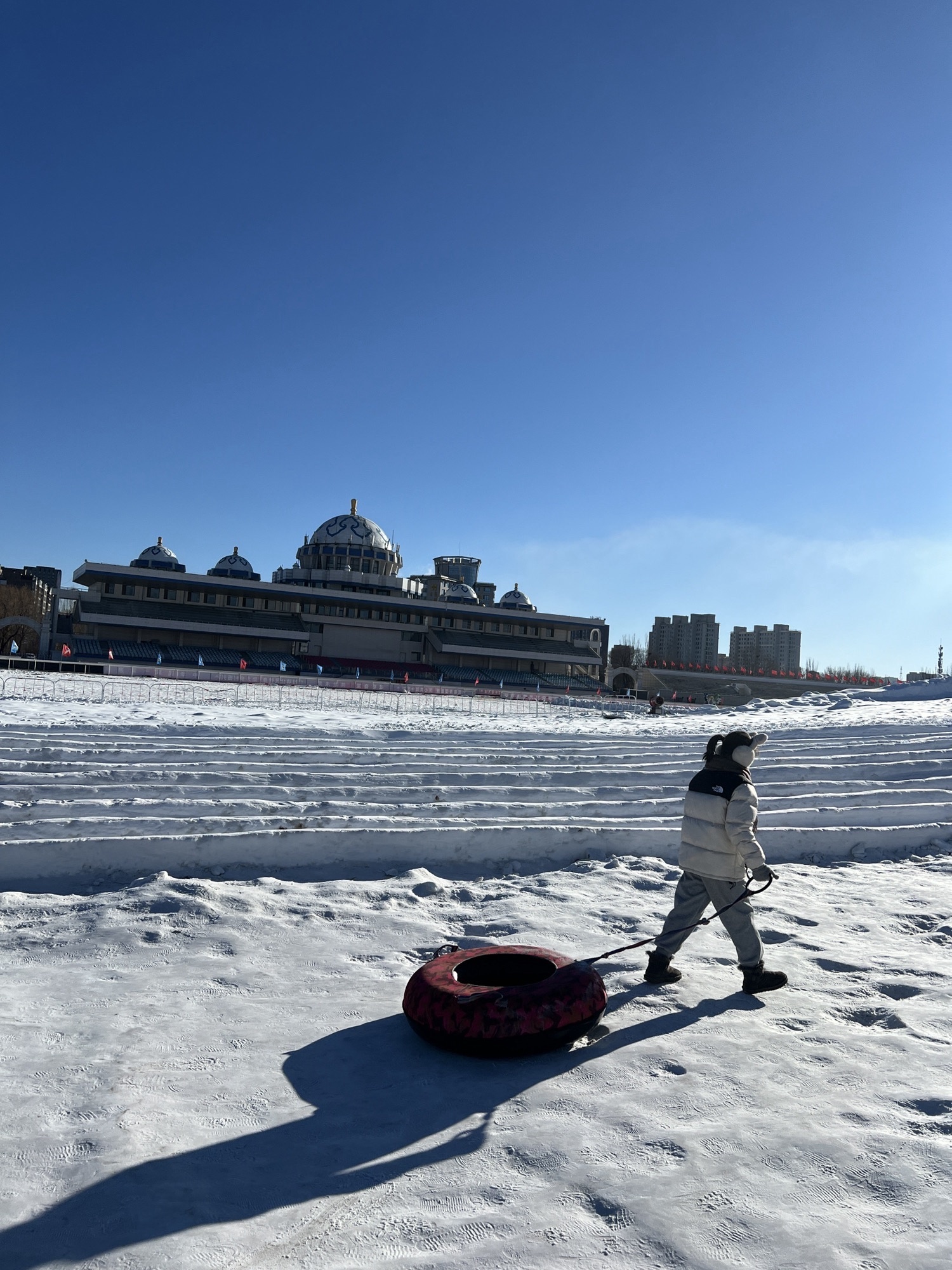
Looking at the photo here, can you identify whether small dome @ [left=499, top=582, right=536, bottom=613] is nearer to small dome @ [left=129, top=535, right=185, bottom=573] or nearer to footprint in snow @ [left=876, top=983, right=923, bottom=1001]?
small dome @ [left=129, top=535, right=185, bottom=573]

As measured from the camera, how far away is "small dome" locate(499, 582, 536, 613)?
83.3 m

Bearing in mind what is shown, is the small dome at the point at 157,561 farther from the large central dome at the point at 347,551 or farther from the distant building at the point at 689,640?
the distant building at the point at 689,640

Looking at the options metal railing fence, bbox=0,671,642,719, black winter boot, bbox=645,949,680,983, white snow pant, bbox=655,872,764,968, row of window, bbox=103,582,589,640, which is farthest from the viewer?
row of window, bbox=103,582,589,640

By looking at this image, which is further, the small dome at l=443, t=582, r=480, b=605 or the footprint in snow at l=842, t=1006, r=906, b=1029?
the small dome at l=443, t=582, r=480, b=605

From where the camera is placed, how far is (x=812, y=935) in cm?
708

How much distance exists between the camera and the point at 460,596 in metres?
80.4

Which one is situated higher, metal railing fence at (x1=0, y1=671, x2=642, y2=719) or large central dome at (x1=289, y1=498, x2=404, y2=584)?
large central dome at (x1=289, y1=498, x2=404, y2=584)

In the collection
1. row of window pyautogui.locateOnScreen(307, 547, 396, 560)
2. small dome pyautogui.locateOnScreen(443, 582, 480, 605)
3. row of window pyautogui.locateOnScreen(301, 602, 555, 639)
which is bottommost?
row of window pyautogui.locateOnScreen(301, 602, 555, 639)

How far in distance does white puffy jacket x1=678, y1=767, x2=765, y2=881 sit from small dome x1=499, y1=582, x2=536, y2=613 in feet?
249

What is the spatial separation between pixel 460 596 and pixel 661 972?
245 ft

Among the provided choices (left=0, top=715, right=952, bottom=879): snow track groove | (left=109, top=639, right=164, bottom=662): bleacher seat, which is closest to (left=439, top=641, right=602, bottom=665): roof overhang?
(left=109, top=639, right=164, bottom=662): bleacher seat

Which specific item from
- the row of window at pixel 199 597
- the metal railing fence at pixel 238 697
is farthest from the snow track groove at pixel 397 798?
the row of window at pixel 199 597

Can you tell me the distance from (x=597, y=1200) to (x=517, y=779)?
9.40m

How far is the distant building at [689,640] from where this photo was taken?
534 ft
